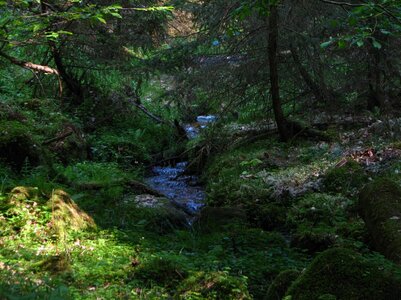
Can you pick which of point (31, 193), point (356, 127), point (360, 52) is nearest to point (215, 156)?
point (356, 127)

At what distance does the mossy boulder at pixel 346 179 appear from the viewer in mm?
9180

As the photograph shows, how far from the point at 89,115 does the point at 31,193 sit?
9.19 m

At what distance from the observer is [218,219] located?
8.52 metres

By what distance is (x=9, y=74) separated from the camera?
16.3m

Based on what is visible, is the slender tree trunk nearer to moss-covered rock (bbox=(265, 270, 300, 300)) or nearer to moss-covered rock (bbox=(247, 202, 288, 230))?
moss-covered rock (bbox=(247, 202, 288, 230))

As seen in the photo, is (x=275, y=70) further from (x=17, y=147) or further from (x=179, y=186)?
(x=17, y=147)

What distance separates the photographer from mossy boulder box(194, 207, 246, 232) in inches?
324

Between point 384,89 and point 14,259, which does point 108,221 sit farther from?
point 384,89

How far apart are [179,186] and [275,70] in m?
4.26

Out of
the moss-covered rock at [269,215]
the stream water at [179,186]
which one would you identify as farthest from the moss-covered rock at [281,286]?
the stream water at [179,186]

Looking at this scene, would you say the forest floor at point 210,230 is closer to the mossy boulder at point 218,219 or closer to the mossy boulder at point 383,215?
the mossy boulder at point 218,219

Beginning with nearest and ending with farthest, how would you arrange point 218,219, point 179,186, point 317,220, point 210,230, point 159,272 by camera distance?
point 159,272, point 210,230, point 317,220, point 218,219, point 179,186

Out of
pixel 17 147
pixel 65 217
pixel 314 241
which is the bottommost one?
pixel 314 241

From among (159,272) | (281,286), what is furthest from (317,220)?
(159,272)
